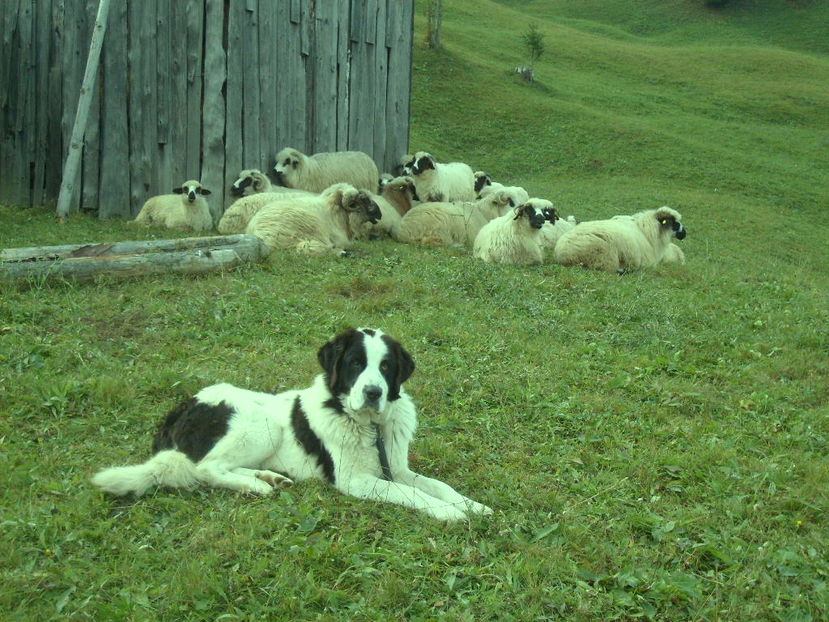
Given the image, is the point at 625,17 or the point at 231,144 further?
the point at 625,17

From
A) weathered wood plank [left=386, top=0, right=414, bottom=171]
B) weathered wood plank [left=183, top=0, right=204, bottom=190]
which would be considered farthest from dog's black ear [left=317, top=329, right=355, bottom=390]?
weathered wood plank [left=386, top=0, right=414, bottom=171]

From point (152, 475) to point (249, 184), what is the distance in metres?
9.49

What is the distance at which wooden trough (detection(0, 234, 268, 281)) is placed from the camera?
27.3 feet


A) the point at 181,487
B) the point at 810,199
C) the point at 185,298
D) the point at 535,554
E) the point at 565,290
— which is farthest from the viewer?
the point at 810,199

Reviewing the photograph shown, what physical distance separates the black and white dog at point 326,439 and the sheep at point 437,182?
1160 centimetres

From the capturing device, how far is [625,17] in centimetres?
6388

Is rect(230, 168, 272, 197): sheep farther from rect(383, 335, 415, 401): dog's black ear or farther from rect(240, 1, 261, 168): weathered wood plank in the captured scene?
rect(383, 335, 415, 401): dog's black ear

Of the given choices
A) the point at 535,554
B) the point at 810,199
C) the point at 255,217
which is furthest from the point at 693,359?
the point at 810,199

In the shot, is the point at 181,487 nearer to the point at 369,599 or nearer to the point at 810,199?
the point at 369,599

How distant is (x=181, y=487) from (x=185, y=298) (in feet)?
13.2

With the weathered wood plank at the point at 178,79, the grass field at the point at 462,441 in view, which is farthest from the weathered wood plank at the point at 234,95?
the grass field at the point at 462,441

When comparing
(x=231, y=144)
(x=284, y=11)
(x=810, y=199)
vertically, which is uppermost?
(x=284, y=11)

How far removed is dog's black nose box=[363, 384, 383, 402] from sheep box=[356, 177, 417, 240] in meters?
8.97

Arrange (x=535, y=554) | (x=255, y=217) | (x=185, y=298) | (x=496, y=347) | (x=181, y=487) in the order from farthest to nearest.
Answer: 1. (x=255, y=217)
2. (x=185, y=298)
3. (x=496, y=347)
4. (x=181, y=487)
5. (x=535, y=554)
